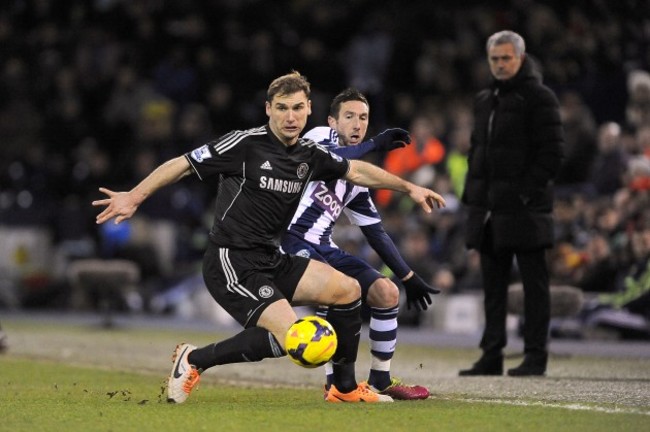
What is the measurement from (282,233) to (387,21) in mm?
13625

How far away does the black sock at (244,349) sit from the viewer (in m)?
7.86

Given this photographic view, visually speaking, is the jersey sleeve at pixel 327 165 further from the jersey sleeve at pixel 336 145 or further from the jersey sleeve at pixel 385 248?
the jersey sleeve at pixel 385 248

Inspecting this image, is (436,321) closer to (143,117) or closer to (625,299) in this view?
(625,299)

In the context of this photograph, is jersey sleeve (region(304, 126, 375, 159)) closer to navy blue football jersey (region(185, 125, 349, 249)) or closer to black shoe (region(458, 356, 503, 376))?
navy blue football jersey (region(185, 125, 349, 249))

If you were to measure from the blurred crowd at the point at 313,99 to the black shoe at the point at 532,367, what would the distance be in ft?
14.5

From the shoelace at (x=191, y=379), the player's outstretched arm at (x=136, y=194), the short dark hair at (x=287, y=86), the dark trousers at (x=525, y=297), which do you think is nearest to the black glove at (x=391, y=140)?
the short dark hair at (x=287, y=86)

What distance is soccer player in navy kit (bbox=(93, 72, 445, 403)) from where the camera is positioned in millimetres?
7938

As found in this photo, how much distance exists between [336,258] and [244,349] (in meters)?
1.16

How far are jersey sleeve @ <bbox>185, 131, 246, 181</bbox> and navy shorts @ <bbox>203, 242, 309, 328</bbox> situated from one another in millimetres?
467

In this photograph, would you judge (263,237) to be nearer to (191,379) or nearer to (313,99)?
(191,379)

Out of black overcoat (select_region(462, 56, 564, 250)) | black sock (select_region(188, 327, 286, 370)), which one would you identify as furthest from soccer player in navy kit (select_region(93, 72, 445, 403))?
black overcoat (select_region(462, 56, 564, 250))

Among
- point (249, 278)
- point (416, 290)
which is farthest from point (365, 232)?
point (249, 278)

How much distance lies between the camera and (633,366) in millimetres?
11625

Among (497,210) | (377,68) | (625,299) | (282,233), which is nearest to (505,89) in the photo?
(497,210)
